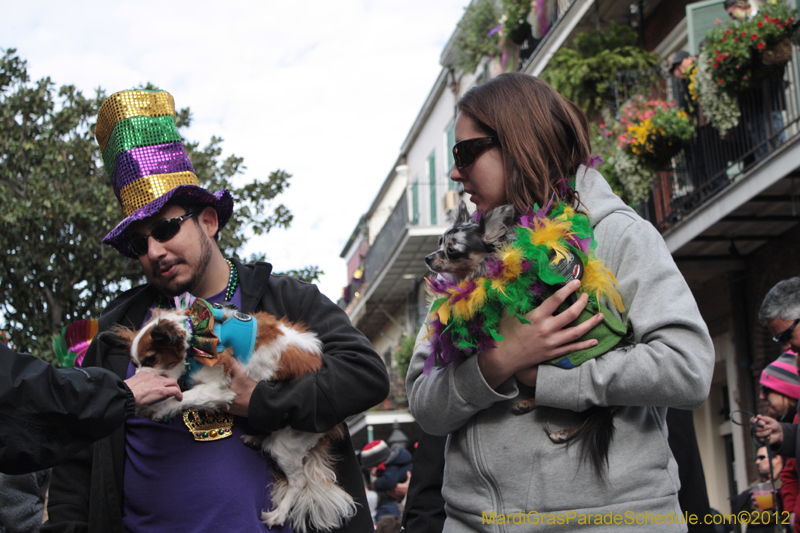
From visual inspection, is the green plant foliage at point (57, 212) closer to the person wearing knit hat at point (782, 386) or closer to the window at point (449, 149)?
the person wearing knit hat at point (782, 386)

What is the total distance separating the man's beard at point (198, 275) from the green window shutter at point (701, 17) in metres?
8.37

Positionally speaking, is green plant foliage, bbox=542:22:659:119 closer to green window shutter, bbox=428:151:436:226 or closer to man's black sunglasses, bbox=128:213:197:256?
green window shutter, bbox=428:151:436:226

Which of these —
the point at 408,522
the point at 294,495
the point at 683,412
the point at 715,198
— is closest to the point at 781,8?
the point at 715,198

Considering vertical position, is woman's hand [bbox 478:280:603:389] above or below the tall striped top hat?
below

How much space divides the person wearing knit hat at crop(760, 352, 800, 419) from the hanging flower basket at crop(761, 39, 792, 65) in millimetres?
4463

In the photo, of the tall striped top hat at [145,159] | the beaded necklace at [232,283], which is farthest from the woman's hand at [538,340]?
the tall striped top hat at [145,159]

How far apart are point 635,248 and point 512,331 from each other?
1.38ft

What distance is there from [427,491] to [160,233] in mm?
1681

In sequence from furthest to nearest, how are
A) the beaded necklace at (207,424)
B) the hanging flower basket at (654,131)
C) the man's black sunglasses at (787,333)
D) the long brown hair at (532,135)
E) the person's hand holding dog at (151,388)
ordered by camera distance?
the hanging flower basket at (654,131) < the man's black sunglasses at (787,333) < the beaded necklace at (207,424) < the person's hand holding dog at (151,388) < the long brown hair at (532,135)

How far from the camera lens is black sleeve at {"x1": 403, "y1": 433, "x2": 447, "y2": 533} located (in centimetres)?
347

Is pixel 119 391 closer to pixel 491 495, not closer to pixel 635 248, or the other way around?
pixel 491 495

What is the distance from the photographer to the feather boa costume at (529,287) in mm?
2133

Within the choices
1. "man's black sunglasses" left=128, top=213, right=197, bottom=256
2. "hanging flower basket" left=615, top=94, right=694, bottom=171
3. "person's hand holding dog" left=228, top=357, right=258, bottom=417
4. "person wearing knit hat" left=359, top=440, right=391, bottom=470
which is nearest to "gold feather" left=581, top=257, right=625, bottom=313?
"person's hand holding dog" left=228, top=357, right=258, bottom=417

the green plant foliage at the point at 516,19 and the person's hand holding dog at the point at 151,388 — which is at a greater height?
the green plant foliage at the point at 516,19
